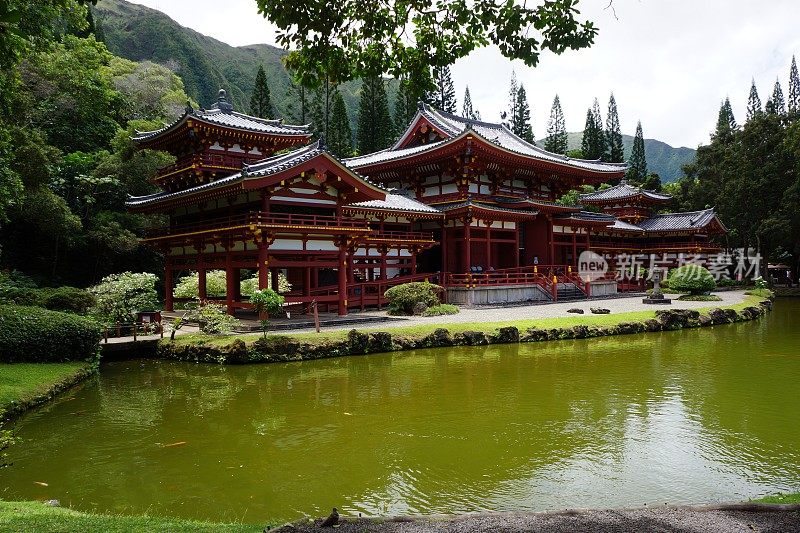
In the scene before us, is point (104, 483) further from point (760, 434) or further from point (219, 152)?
point (219, 152)

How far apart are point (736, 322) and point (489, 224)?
12.7 m

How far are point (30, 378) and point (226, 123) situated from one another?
1417cm

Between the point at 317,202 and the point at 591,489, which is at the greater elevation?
the point at 317,202

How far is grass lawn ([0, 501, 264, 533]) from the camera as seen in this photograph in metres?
4.85

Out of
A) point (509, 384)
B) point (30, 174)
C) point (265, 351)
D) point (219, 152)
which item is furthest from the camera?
point (219, 152)

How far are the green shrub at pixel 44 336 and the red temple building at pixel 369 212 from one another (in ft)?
20.7

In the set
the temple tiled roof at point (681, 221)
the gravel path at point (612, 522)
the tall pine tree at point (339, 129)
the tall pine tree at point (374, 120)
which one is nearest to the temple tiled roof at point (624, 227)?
the temple tiled roof at point (681, 221)

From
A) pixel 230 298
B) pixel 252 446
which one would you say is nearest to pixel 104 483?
pixel 252 446

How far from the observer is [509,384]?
12500 millimetres

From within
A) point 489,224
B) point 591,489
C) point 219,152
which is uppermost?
point 219,152

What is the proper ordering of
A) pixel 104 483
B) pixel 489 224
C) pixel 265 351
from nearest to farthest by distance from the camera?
pixel 104 483
pixel 265 351
pixel 489 224

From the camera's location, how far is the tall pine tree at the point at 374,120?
5753 cm

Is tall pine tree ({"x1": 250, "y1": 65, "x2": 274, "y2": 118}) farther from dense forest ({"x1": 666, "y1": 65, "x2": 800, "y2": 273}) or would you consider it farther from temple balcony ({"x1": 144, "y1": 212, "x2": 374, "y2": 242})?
dense forest ({"x1": 666, "y1": 65, "x2": 800, "y2": 273})

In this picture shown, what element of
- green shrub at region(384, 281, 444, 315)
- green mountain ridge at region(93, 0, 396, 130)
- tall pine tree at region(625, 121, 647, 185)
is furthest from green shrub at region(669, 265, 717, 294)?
green mountain ridge at region(93, 0, 396, 130)
